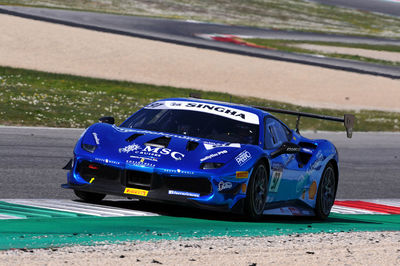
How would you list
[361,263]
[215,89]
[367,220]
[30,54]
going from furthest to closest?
[30,54], [215,89], [367,220], [361,263]

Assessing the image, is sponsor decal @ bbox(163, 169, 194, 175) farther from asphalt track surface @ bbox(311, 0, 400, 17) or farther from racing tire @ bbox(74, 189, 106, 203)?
asphalt track surface @ bbox(311, 0, 400, 17)

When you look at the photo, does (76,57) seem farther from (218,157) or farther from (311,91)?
(218,157)

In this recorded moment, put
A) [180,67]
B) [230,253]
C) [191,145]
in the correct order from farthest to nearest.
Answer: [180,67], [191,145], [230,253]

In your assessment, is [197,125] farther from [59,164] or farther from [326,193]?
[59,164]

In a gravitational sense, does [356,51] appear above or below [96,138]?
below

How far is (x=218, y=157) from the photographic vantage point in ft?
25.6

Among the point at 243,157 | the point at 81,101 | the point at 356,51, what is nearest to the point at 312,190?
the point at 243,157

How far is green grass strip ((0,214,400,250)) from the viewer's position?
20.0ft

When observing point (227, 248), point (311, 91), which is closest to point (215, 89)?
point (311, 91)

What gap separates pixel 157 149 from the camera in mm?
7793

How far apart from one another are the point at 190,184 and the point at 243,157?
58 centimetres

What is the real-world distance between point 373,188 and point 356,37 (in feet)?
142

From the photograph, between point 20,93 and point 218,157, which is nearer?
point 218,157

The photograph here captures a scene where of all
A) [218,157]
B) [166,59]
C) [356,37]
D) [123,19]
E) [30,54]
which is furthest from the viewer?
[356,37]
